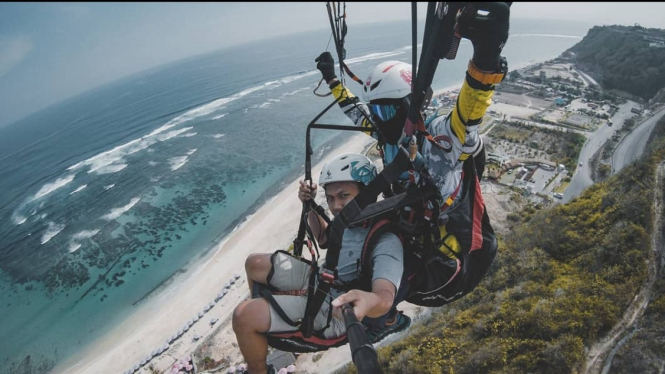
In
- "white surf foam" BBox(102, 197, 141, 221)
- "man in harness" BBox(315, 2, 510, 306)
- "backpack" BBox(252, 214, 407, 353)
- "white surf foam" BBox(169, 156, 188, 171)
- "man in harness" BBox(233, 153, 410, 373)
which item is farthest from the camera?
"white surf foam" BBox(169, 156, 188, 171)

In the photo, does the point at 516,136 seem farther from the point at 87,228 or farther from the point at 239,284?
the point at 87,228

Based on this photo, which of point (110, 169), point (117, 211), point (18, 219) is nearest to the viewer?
point (117, 211)

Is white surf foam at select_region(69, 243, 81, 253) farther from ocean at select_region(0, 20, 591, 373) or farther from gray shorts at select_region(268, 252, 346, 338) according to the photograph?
gray shorts at select_region(268, 252, 346, 338)

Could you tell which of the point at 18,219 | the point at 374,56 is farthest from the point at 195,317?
the point at 374,56

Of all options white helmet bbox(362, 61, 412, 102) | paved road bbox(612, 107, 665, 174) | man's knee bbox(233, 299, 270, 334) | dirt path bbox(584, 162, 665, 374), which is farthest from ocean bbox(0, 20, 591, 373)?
paved road bbox(612, 107, 665, 174)

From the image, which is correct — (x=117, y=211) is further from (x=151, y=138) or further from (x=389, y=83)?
(x=389, y=83)

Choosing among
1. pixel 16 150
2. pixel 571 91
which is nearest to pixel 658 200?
pixel 571 91
